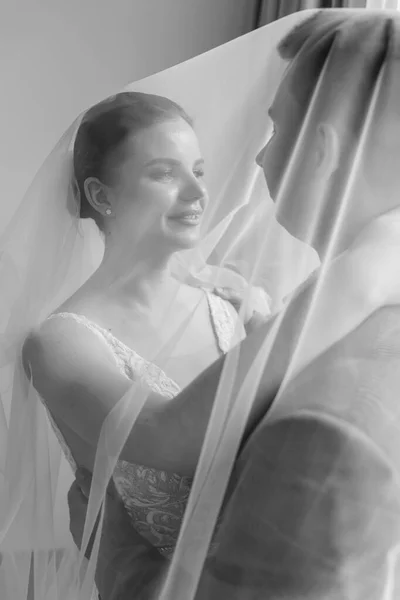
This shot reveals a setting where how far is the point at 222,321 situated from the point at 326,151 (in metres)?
0.29

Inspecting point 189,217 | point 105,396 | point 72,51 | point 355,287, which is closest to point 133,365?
point 105,396

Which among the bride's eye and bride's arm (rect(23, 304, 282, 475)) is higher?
the bride's eye

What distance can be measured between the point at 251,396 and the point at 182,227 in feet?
0.76

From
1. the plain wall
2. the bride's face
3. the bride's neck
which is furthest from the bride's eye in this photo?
the plain wall

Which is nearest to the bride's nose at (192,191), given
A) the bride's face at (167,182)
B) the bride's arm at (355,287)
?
the bride's face at (167,182)

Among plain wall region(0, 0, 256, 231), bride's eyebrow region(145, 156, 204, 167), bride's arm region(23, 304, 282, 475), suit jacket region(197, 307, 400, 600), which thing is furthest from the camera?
plain wall region(0, 0, 256, 231)

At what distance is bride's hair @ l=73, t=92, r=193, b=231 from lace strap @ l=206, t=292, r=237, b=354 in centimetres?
18

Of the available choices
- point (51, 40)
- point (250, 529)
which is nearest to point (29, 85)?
point (51, 40)

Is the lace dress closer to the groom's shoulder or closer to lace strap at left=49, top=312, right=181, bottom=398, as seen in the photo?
lace strap at left=49, top=312, right=181, bottom=398

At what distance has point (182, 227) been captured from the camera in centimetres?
77

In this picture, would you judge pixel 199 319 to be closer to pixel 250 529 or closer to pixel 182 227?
pixel 182 227

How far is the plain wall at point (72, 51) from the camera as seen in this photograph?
2244mm

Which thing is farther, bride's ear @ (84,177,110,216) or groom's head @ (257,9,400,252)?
bride's ear @ (84,177,110,216)

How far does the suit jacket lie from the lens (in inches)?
20.9
